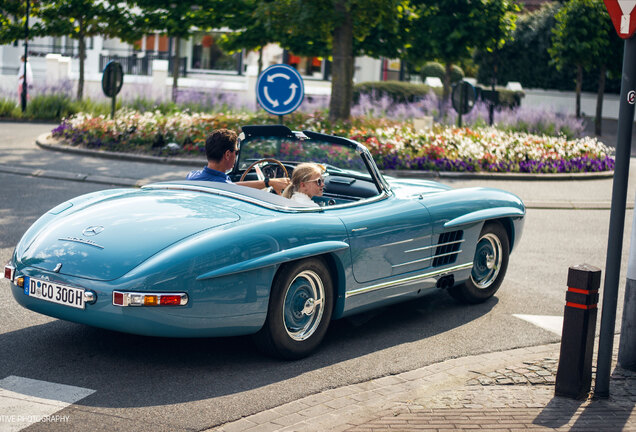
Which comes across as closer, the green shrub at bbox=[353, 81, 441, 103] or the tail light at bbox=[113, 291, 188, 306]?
the tail light at bbox=[113, 291, 188, 306]

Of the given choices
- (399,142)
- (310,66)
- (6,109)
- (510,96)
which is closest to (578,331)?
(399,142)

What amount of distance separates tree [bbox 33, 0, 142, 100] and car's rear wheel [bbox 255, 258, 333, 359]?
19.7 metres

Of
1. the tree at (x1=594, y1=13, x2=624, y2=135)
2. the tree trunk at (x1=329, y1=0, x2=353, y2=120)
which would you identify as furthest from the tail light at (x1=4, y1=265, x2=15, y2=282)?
the tree at (x1=594, y1=13, x2=624, y2=135)

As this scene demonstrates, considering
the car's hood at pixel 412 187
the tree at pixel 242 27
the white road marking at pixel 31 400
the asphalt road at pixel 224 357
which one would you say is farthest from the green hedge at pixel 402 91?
the white road marking at pixel 31 400

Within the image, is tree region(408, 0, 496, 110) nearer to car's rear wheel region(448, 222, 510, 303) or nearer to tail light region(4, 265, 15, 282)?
car's rear wheel region(448, 222, 510, 303)

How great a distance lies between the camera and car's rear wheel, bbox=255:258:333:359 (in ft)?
18.2

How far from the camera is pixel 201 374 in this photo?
544 centimetres

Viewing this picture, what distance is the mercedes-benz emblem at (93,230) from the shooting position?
545cm

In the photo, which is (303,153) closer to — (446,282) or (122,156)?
(446,282)

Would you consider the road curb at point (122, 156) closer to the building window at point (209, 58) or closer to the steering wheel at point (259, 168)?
the steering wheel at point (259, 168)

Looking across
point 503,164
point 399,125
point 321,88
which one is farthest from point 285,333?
point 321,88

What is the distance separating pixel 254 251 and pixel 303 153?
5.92 ft

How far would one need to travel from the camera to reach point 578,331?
17.4 ft

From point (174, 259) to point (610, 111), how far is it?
120ft
